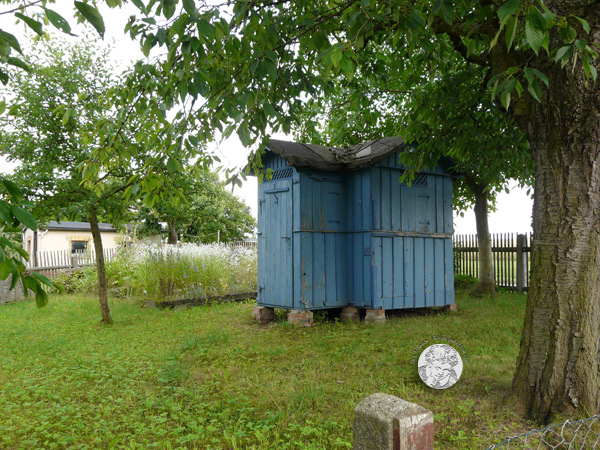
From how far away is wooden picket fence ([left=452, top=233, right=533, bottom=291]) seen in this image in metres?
13.3

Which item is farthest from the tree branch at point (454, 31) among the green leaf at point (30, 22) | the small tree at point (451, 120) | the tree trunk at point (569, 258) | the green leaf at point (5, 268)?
the green leaf at point (5, 268)

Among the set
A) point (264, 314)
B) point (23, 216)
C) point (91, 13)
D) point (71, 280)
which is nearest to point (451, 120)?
point (264, 314)

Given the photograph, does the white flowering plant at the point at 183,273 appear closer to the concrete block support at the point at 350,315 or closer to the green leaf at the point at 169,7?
the concrete block support at the point at 350,315

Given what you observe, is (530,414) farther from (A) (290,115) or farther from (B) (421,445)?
(A) (290,115)

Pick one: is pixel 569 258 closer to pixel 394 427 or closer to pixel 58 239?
pixel 394 427

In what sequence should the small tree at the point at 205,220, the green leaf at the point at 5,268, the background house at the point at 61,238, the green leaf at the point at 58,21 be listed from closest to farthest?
the green leaf at the point at 5,268, the green leaf at the point at 58,21, the background house at the point at 61,238, the small tree at the point at 205,220

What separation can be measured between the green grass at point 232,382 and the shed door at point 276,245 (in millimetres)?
613

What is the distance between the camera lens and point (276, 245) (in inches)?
338

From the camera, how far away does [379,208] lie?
27.8 ft

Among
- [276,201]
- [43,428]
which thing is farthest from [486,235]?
[43,428]

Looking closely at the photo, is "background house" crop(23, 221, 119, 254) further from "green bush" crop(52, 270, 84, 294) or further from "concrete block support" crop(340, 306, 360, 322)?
"concrete block support" crop(340, 306, 360, 322)

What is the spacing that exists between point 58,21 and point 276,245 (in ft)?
23.1

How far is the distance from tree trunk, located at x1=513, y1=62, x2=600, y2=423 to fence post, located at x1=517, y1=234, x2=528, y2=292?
33.0 ft

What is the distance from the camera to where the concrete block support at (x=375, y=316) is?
8.19 metres
